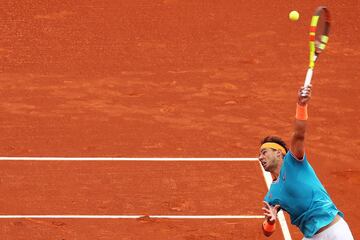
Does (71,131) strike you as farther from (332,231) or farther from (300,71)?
(332,231)

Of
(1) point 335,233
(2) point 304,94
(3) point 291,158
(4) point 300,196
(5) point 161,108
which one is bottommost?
(5) point 161,108

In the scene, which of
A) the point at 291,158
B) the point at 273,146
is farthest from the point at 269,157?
the point at 291,158

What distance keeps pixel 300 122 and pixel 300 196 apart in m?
0.69

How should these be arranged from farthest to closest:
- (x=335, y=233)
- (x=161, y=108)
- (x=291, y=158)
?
1. (x=161, y=108)
2. (x=335, y=233)
3. (x=291, y=158)

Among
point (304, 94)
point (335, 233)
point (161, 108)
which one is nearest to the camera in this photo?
point (304, 94)

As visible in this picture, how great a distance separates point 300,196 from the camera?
7.21m

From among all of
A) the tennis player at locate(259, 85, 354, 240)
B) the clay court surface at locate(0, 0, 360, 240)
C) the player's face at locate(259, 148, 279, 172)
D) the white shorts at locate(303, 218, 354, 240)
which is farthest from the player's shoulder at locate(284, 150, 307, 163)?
the clay court surface at locate(0, 0, 360, 240)

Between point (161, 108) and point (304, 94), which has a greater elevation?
point (304, 94)

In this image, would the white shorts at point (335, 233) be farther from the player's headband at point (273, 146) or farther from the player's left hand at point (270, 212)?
the player's headband at point (273, 146)

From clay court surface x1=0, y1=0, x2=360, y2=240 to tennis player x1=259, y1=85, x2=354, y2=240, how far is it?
2.90 m

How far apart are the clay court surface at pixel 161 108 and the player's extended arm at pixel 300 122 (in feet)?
11.1

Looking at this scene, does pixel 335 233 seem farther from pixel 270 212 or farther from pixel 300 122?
pixel 300 122

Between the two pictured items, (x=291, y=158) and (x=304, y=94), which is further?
(x=291, y=158)

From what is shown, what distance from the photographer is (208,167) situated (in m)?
11.7
